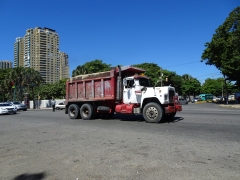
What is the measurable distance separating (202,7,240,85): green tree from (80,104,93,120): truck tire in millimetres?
25577

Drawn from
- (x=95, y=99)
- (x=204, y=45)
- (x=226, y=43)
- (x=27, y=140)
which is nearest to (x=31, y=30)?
(x=204, y=45)

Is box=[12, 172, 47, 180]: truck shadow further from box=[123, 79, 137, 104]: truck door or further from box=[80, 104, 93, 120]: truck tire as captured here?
box=[80, 104, 93, 120]: truck tire

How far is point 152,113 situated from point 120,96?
7.67ft

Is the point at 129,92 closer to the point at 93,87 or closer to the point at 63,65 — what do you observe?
the point at 93,87

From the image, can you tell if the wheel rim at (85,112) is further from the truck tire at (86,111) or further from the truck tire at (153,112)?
the truck tire at (153,112)

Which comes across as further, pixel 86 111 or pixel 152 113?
pixel 86 111

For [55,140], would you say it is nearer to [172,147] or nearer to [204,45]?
[172,147]

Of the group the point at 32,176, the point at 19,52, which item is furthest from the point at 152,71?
the point at 32,176

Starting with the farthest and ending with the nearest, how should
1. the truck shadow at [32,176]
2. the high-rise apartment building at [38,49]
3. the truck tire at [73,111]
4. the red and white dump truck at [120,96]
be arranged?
1. the high-rise apartment building at [38,49]
2. the truck tire at [73,111]
3. the red and white dump truck at [120,96]
4. the truck shadow at [32,176]

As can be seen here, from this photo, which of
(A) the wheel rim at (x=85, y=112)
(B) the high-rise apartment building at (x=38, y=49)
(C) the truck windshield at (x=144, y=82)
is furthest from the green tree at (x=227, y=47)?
(B) the high-rise apartment building at (x=38, y=49)

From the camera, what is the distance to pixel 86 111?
14.5 m

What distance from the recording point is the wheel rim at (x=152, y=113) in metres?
11.3

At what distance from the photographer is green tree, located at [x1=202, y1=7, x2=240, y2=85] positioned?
31984 mm

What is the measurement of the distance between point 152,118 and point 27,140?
20.4 ft
